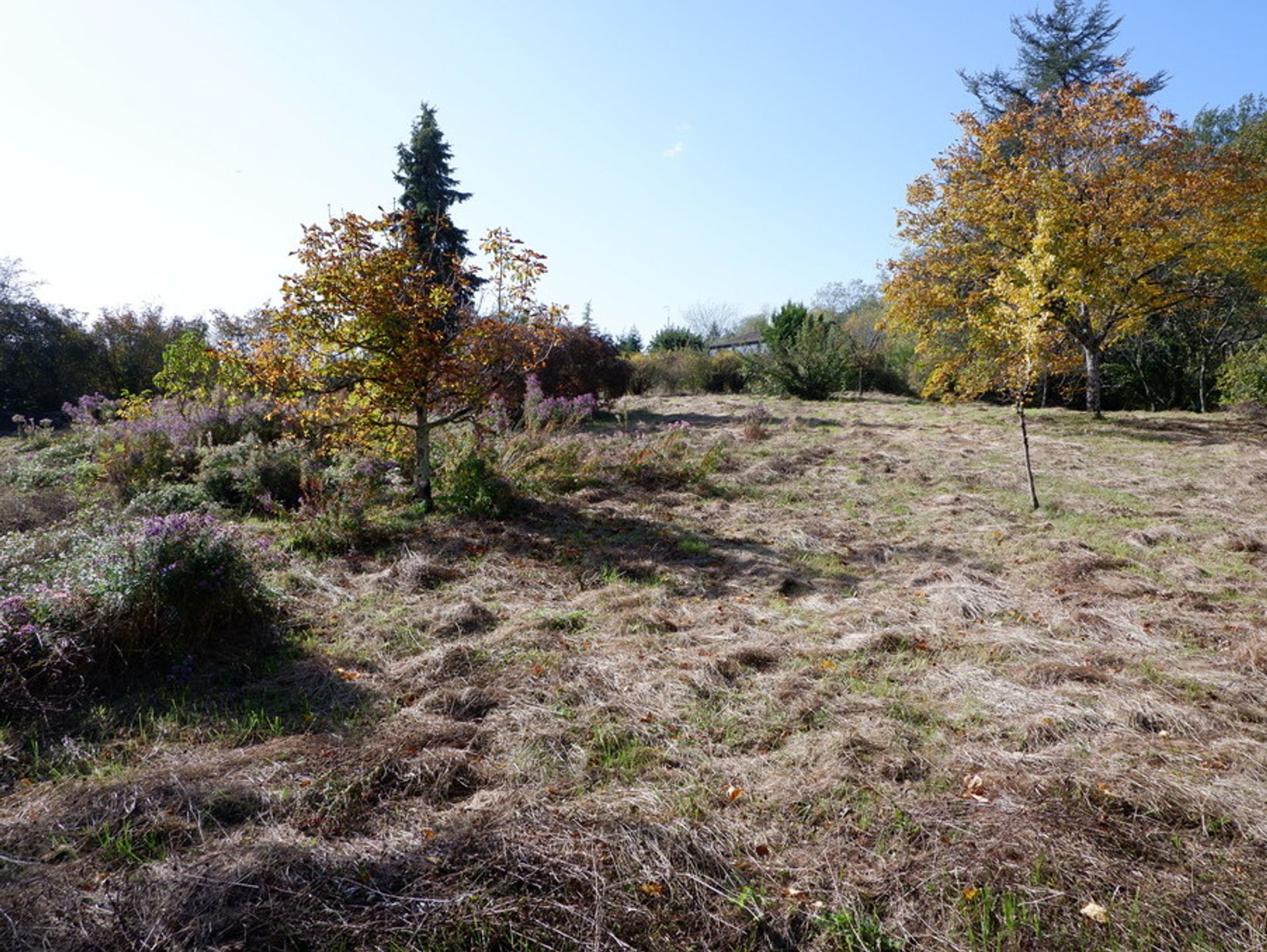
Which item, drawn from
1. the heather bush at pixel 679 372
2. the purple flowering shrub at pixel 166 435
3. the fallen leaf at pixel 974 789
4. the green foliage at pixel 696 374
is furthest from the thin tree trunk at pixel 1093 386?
the purple flowering shrub at pixel 166 435

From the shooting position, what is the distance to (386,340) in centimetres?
692

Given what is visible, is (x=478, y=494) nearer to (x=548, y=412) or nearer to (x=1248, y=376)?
(x=548, y=412)

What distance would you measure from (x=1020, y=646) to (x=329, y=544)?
590 cm

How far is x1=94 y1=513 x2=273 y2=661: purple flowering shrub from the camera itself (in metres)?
3.85

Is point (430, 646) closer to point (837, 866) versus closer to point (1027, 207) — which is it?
point (837, 866)

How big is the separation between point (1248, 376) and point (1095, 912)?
54.4 feet

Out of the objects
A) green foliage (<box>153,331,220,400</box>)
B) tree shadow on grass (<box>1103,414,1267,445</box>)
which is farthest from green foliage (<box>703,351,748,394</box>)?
green foliage (<box>153,331,220,400</box>)

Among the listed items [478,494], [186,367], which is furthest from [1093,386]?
[186,367]

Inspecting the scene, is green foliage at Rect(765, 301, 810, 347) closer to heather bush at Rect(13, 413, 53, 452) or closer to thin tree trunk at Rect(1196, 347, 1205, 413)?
thin tree trunk at Rect(1196, 347, 1205, 413)

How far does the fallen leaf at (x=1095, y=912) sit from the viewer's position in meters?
2.08

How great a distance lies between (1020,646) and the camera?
4.18 m

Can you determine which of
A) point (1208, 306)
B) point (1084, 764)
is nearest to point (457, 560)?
point (1084, 764)

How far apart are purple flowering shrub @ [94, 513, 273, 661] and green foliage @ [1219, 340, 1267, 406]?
59.5ft

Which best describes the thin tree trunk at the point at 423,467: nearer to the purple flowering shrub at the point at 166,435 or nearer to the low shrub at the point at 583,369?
the purple flowering shrub at the point at 166,435
